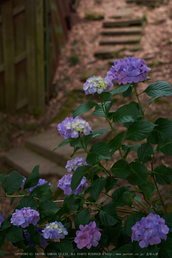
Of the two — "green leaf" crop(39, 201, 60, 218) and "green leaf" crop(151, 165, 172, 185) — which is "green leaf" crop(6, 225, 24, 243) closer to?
"green leaf" crop(39, 201, 60, 218)

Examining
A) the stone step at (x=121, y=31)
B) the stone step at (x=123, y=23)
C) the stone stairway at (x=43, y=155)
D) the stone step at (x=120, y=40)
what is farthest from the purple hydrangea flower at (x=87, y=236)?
the stone step at (x=123, y=23)

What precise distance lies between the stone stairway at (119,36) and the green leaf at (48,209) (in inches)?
155

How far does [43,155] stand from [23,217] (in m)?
2.43

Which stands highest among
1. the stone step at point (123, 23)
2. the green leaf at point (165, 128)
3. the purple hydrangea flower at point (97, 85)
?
the purple hydrangea flower at point (97, 85)

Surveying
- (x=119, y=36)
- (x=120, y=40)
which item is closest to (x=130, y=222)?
(x=120, y=40)

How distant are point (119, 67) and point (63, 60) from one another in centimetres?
425

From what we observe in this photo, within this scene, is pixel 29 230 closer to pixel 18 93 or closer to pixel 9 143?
pixel 9 143

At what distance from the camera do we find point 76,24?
620 cm

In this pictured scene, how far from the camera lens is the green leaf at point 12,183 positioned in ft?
3.84

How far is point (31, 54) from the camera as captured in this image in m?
4.08

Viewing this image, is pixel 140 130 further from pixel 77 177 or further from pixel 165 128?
pixel 77 177

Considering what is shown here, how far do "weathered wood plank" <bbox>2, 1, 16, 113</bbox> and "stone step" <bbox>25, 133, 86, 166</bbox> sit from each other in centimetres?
76

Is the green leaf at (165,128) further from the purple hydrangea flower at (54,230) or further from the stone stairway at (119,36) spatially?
the stone stairway at (119,36)

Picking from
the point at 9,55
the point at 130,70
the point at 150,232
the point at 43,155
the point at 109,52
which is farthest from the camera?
the point at 109,52
